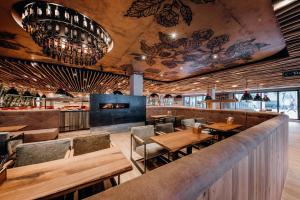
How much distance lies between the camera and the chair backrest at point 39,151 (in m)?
1.69

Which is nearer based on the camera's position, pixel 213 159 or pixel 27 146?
pixel 213 159

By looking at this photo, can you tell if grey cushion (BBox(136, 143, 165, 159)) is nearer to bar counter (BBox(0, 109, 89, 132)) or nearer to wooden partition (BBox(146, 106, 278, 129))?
wooden partition (BBox(146, 106, 278, 129))

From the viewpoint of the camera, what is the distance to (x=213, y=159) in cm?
67

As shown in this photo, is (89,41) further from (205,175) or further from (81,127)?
(81,127)

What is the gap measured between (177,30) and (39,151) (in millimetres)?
3284

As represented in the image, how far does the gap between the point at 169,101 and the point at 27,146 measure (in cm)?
2097

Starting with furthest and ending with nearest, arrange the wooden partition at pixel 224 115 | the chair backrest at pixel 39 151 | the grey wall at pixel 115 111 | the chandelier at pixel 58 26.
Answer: the grey wall at pixel 115 111 < the wooden partition at pixel 224 115 < the chandelier at pixel 58 26 < the chair backrest at pixel 39 151

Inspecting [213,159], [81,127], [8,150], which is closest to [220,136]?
[213,159]

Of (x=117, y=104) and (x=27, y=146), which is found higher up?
(x=117, y=104)

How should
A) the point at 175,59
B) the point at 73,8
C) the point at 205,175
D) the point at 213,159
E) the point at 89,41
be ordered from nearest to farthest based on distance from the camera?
the point at 205,175
the point at 213,159
the point at 73,8
the point at 89,41
the point at 175,59

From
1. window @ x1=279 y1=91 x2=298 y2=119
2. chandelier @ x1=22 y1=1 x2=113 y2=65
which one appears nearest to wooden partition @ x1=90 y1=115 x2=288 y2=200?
chandelier @ x1=22 y1=1 x2=113 y2=65

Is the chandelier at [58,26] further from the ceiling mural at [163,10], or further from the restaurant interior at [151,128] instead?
the ceiling mural at [163,10]

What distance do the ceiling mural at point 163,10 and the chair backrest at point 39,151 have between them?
2.44 metres

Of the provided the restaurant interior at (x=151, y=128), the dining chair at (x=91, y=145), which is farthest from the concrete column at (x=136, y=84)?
the dining chair at (x=91, y=145)
